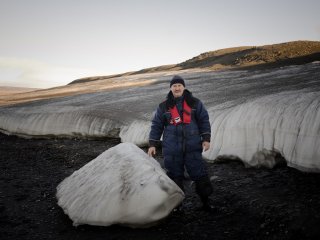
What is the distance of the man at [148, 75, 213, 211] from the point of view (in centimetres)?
419

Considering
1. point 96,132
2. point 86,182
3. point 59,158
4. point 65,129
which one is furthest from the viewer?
point 65,129

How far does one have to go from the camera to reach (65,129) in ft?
35.1

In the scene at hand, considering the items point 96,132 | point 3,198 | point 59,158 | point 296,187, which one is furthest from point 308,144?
point 96,132

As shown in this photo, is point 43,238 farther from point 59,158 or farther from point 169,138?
point 59,158

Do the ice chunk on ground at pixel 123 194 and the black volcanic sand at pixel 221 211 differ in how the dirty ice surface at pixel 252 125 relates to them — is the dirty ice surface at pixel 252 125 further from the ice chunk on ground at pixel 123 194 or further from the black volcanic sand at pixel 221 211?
the ice chunk on ground at pixel 123 194

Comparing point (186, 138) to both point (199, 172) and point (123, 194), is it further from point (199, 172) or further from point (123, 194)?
point (123, 194)

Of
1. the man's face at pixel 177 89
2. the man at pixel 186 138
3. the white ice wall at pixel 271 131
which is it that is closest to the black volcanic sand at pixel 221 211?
the white ice wall at pixel 271 131

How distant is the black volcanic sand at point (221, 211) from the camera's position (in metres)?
3.53

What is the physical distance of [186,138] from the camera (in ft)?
13.8

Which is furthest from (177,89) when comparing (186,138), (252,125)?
(252,125)

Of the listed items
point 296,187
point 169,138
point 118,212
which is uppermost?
point 169,138

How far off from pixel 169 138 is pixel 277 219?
5.32ft

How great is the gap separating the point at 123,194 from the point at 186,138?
1.08 meters

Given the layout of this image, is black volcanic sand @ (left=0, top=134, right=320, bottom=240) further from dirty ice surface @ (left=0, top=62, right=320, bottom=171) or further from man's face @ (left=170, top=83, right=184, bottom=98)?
man's face @ (left=170, top=83, right=184, bottom=98)
